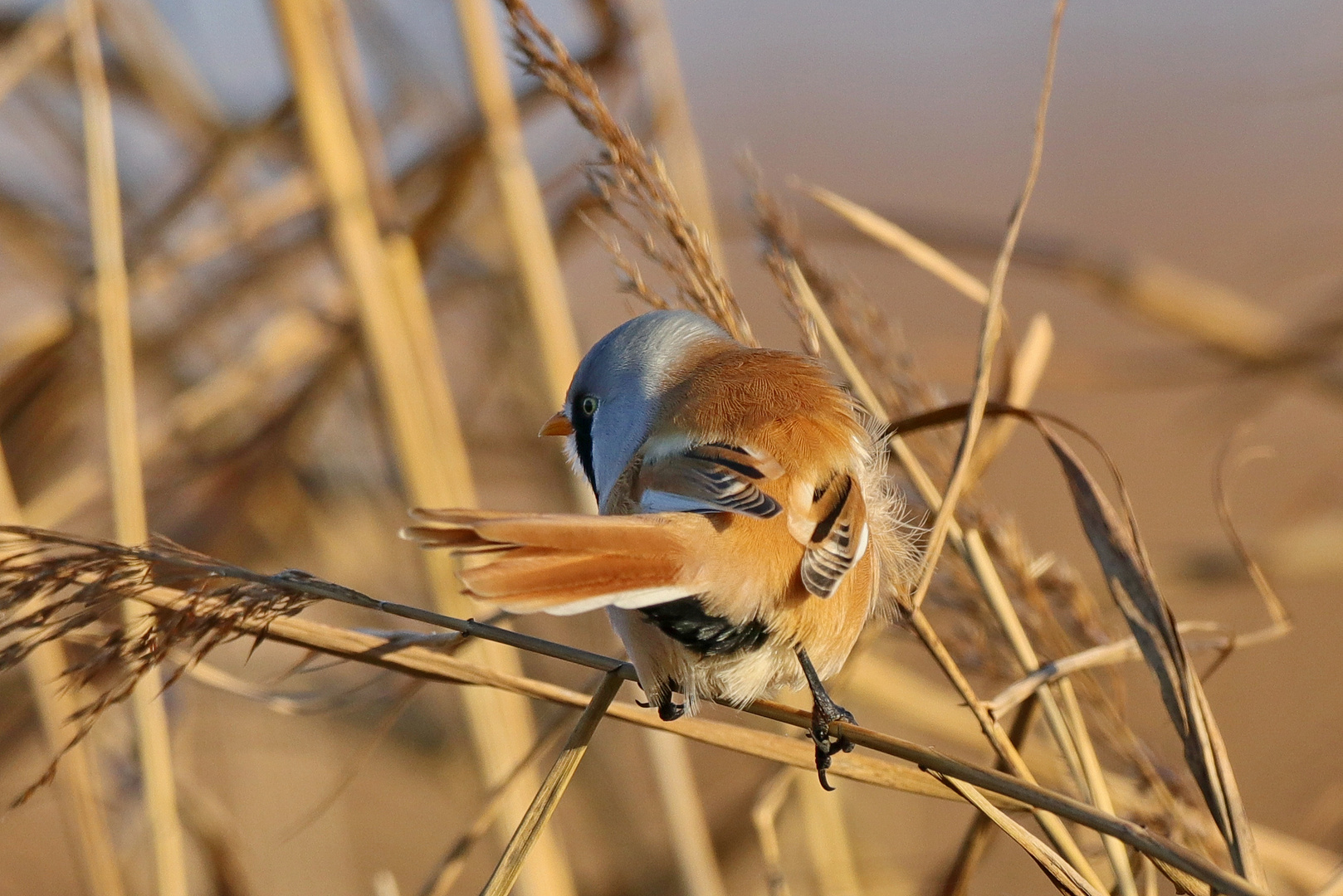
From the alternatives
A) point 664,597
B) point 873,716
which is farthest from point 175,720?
point 664,597

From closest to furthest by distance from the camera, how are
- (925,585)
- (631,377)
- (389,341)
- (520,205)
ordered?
(925,585) → (631,377) → (389,341) → (520,205)

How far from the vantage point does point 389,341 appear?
1.86 metres

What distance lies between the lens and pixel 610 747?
2949 millimetres

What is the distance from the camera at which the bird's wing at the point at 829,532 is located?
111 cm

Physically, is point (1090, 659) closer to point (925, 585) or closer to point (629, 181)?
point (925, 585)

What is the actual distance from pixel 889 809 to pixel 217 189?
90.1 inches

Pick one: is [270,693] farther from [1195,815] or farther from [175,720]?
[1195,815]

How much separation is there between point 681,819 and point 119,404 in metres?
1.23

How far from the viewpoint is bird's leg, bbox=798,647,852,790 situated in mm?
1118

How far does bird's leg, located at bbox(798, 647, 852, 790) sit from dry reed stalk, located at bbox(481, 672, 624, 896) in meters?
0.24

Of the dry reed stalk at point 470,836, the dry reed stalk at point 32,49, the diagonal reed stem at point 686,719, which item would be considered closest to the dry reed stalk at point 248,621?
the diagonal reed stem at point 686,719

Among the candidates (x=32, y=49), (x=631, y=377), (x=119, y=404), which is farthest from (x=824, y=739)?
(x=32, y=49)

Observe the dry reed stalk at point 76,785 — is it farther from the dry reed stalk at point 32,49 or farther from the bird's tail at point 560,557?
the bird's tail at point 560,557

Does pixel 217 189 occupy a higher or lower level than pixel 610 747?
higher
